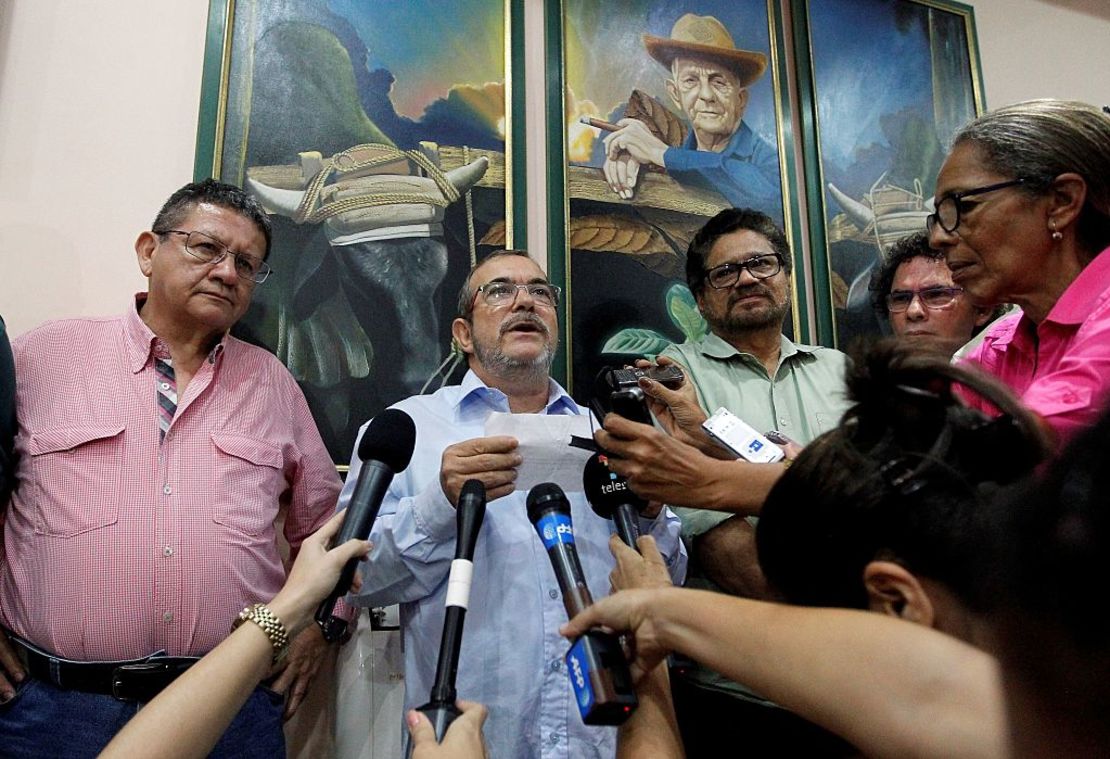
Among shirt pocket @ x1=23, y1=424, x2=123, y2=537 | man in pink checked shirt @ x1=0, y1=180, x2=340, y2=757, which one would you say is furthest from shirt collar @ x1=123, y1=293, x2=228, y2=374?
shirt pocket @ x1=23, y1=424, x2=123, y2=537

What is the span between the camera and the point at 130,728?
1047 millimetres

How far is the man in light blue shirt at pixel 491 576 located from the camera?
5.57ft

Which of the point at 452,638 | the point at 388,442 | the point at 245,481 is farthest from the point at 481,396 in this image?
the point at 452,638

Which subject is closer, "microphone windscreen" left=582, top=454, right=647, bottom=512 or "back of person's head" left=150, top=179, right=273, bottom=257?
"microphone windscreen" left=582, top=454, right=647, bottom=512

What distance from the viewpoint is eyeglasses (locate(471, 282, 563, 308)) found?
2.27m

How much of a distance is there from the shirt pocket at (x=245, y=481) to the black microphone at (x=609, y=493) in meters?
0.93

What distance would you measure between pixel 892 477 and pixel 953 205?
93cm

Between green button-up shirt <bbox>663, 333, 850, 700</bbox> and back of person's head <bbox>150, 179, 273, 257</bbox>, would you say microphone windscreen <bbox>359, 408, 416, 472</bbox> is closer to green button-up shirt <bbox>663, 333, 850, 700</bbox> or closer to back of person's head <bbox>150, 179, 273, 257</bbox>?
green button-up shirt <bbox>663, 333, 850, 700</bbox>

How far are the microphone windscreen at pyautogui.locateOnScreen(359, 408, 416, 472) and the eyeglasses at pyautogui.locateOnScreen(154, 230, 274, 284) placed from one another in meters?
0.98

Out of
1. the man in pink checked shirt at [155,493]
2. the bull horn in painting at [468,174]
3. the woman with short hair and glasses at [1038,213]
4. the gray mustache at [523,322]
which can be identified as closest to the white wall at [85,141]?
the man in pink checked shirt at [155,493]

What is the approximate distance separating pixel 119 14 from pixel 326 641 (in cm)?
205

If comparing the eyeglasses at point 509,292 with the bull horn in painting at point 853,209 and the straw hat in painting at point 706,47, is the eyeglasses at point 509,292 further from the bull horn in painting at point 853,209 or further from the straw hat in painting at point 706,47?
the bull horn in painting at point 853,209

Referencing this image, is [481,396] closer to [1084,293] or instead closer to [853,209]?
[1084,293]

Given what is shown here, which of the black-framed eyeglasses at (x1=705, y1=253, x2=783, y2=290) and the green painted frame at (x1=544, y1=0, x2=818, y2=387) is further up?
the green painted frame at (x1=544, y1=0, x2=818, y2=387)
